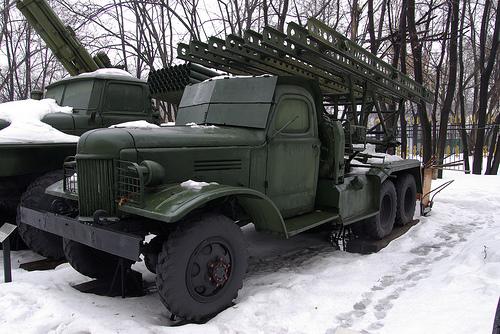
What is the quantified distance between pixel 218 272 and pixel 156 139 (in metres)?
1.28

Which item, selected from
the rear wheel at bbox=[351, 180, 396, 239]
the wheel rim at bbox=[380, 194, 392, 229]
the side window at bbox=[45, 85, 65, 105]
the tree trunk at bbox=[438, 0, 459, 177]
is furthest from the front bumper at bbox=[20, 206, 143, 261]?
the tree trunk at bbox=[438, 0, 459, 177]

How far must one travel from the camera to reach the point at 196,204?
2996 mm

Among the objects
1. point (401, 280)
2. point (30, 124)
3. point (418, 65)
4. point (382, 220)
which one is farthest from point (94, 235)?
point (418, 65)

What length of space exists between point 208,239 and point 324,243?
121 inches

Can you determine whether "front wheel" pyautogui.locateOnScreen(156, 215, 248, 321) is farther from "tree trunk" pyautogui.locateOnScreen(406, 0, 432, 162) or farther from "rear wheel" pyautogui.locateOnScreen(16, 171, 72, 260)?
"tree trunk" pyautogui.locateOnScreen(406, 0, 432, 162)

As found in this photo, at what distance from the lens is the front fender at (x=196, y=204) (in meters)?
2.92

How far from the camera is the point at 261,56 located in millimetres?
5219

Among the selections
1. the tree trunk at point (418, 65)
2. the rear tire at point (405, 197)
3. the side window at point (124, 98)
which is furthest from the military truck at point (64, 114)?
the tree trunk at point (418, 65)

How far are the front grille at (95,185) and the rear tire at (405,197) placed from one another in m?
4.99

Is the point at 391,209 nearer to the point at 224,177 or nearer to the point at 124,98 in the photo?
the point at 224,177

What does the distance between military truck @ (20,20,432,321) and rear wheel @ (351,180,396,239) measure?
0.02 meters

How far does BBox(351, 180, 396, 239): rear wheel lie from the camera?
Answer: 582 centimetres

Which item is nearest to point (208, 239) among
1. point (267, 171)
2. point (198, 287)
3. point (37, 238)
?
point (198, 287)

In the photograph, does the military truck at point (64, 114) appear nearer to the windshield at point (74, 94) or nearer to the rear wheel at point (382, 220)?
the windshield at point (74, 94)
